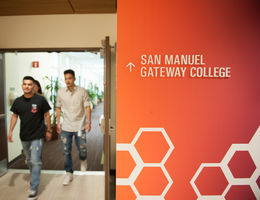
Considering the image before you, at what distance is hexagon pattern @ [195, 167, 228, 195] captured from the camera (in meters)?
1.46

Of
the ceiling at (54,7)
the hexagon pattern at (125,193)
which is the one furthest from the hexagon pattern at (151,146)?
the ceiling at (54,7)

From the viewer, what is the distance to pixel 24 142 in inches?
99.7

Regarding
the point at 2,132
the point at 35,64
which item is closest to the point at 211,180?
the point at 2,132

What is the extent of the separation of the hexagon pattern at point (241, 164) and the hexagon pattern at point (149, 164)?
18.5 inches

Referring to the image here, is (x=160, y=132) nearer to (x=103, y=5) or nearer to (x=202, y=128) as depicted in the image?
(x=202, y=128)

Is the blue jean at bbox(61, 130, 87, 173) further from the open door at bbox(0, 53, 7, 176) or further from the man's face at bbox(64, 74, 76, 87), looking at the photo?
the open door at bbox(0, 53, 7, 176)

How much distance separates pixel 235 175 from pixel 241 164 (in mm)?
94

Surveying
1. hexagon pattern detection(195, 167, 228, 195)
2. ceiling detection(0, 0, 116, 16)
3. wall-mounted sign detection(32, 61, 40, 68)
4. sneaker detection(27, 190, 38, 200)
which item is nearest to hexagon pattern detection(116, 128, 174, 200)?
hexagon pattern detection(195, 167, 228, 195)

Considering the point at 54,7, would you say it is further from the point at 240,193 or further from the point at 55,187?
the point at 240,193

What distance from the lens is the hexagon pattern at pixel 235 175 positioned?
1451 millimetres

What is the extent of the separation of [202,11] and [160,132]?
0.91 metres

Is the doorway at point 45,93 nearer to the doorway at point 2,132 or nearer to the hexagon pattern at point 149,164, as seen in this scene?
the doorway at point 2,132

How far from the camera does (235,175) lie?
1.46 meters

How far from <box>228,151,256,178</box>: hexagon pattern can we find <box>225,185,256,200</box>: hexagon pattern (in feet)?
0.29
